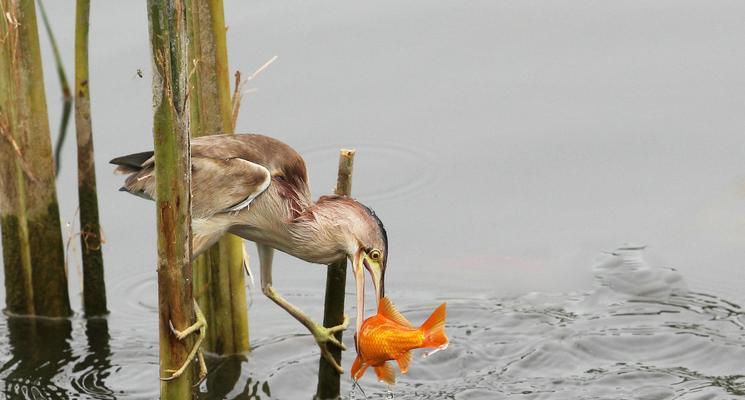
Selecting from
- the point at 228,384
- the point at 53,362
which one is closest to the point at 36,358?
the point at 53,362

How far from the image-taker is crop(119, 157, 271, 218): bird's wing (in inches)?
240

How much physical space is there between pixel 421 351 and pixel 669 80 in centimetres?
385

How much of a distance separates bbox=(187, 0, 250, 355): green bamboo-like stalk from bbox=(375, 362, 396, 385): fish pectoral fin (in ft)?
4.24

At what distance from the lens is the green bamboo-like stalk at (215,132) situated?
6297mm

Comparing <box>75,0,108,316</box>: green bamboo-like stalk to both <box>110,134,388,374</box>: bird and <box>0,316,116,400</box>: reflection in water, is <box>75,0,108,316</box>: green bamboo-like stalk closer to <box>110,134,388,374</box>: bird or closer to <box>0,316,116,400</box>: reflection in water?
<box>0,316,116,400</box>: reflection in water

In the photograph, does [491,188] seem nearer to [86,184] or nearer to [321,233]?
[86,184]

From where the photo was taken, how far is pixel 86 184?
7.28 m

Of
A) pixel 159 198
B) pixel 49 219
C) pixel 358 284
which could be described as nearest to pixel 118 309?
pixel 49 219

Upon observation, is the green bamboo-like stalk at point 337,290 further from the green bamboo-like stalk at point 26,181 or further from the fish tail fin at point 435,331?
the green bamboo-like stalk at point 26,181

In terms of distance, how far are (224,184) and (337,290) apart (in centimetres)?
79

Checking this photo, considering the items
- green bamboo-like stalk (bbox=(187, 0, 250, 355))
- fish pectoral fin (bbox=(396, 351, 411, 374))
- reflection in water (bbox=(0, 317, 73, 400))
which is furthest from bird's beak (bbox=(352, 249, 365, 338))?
reflection in water (bbox=(0, 317, 73, 400))

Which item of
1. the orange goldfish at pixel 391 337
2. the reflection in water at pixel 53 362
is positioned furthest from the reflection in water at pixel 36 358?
the orange goldfish at pixel 391 337

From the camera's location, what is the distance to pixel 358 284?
582cm

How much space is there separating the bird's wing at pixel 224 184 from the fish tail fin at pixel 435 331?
1.21 meters
